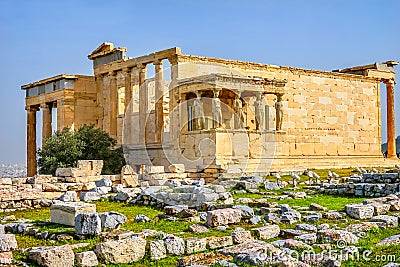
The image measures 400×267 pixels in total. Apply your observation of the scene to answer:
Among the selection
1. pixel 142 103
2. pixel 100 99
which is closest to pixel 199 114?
pixel 142 103

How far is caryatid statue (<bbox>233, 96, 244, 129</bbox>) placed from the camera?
23.1 metres

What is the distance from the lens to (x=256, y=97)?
79.9 ft

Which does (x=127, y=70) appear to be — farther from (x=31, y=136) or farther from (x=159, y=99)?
(x=31, y=136)

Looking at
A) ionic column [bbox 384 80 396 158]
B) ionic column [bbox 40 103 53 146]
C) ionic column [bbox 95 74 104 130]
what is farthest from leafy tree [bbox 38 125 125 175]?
ionic column [bbox 384 80 396 158]

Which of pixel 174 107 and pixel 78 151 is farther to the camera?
pixel 174 107

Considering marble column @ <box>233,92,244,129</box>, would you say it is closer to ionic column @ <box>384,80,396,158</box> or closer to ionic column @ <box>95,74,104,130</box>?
ionic column @ <box>95,74,104,130</box>

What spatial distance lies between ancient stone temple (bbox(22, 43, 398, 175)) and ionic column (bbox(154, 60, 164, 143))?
5 cm

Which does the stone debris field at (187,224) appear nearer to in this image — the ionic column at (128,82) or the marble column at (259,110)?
the marble column at (259,110)

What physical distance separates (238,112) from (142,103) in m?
4.99

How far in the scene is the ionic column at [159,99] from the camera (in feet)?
81.1

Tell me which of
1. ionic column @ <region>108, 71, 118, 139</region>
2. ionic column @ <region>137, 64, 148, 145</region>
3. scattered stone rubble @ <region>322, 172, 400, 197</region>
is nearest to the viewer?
scattered stone rubble @ <region>322, 172, 400, 197</region>

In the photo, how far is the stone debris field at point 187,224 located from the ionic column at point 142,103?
29.7 ft

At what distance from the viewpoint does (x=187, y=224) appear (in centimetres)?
965

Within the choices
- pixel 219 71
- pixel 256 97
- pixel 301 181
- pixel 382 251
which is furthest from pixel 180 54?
pixel 382 251
